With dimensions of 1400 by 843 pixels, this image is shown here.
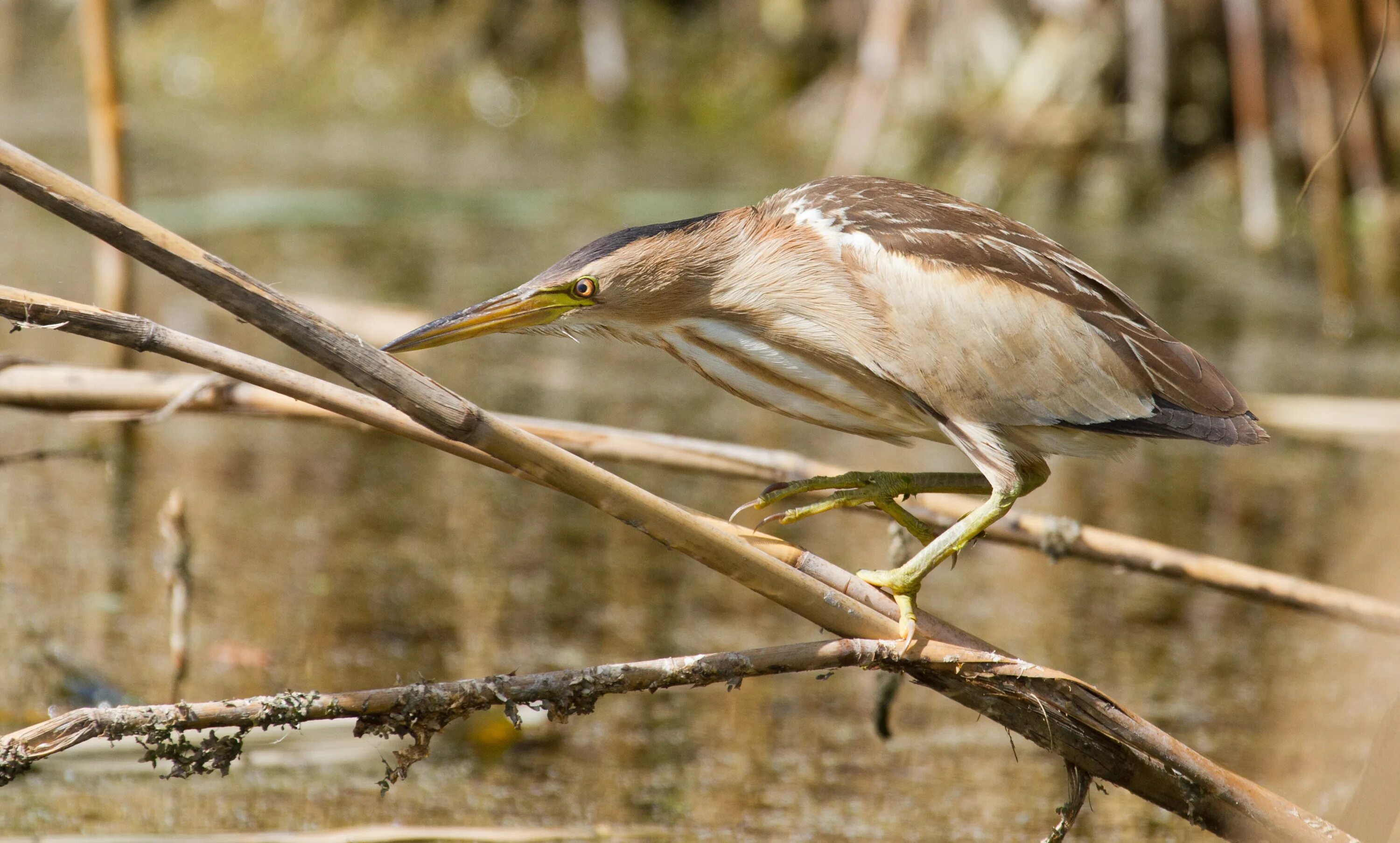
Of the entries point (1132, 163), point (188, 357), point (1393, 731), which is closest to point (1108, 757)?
point (1393, 731)

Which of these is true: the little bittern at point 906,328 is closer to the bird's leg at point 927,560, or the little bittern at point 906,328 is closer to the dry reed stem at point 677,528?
the bird's leg at point 927,560

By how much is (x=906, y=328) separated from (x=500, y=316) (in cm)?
46

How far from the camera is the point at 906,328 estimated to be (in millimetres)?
1620

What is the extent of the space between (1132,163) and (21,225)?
3.83 meters

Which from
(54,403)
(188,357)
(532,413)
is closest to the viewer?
(188,357)

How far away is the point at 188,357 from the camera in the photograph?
1163 mm

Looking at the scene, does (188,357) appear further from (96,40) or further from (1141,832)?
(96,40)

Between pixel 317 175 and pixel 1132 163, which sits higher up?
pixel 317 175

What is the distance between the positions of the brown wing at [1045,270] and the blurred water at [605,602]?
626 millimetres

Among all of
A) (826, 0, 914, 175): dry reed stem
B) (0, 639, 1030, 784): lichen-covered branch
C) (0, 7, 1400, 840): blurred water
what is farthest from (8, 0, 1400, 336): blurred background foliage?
(0, 639, 1030, 784): lichen-covered branch

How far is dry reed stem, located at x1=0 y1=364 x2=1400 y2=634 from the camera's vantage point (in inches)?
72.1

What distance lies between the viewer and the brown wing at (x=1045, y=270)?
1639mm

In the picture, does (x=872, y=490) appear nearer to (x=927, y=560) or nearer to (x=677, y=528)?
(x=927, y=560)

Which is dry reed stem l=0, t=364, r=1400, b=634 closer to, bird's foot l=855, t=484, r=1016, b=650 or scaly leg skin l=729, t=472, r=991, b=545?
scaly leg skin l=729, t=472, r=991, b=545
